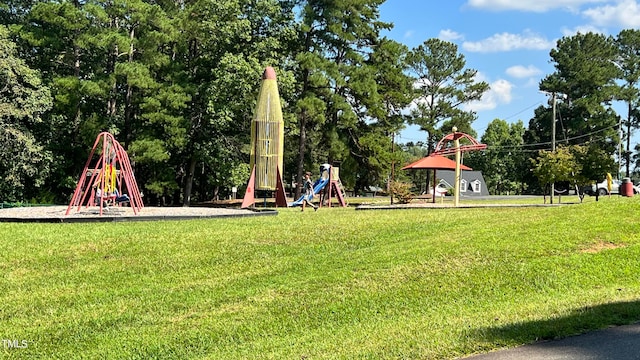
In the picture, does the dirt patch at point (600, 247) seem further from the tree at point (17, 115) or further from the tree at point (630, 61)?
the tree at point (630, 61)

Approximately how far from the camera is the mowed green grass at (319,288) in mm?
5691

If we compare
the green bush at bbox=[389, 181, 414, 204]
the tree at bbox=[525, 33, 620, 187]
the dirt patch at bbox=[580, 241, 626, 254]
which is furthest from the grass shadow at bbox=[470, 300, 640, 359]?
the tree at bbox=[525, 33, 620, 187]

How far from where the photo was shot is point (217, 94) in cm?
2806

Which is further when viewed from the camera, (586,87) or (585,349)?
(586,87)

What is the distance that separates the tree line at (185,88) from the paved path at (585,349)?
18671 mm

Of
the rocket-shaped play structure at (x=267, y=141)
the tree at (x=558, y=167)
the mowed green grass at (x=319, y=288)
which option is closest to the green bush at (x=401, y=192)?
the rocket-shaped play structure at (x=267, y=141)

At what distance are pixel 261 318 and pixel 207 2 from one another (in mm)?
25291

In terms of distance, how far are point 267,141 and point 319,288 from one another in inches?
627

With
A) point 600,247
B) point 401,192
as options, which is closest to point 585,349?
point 600,247

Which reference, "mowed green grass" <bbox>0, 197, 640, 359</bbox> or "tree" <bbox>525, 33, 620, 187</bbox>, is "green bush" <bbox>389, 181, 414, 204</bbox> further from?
"tree" <bbox>525, 33, 620, 187</bbox>

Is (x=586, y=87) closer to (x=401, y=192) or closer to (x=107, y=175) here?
(x=401, y=192)

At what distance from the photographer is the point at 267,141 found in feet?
76.2

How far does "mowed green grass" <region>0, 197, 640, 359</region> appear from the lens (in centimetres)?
569

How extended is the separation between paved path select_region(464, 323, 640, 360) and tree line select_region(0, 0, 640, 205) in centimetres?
1867
